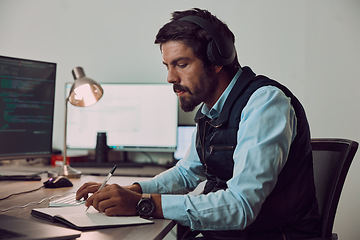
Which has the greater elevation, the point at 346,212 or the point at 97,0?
the point at 97,0

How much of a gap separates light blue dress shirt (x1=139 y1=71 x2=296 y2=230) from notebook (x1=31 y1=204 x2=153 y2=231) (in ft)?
0.37

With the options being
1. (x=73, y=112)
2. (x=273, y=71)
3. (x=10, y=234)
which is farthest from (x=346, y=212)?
(x=10, y=234)

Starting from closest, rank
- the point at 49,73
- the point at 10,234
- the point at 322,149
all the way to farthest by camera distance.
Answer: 1. the point at 10,234
2. the point at 322,149
3. the point at 49,73

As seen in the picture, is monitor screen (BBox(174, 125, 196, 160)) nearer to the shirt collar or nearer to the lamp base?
the lamp base

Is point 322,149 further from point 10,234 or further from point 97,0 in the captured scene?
point 97,0

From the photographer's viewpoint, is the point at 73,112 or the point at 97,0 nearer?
the point at 73,112

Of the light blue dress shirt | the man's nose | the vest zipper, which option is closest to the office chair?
the light blue dress shirt

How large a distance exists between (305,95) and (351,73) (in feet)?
0.92

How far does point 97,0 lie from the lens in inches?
105

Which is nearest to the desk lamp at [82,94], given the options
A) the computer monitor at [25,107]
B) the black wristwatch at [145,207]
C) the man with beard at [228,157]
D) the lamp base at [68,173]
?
the lamp base at [68,173]

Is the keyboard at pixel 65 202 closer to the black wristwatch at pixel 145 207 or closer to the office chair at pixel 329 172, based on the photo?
the black wristwatch at pixel 145 207

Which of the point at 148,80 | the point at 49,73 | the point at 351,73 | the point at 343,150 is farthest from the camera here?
the point at 148,80

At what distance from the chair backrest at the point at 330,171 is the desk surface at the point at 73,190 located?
0.49m

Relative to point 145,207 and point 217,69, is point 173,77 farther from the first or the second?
point 145,207
